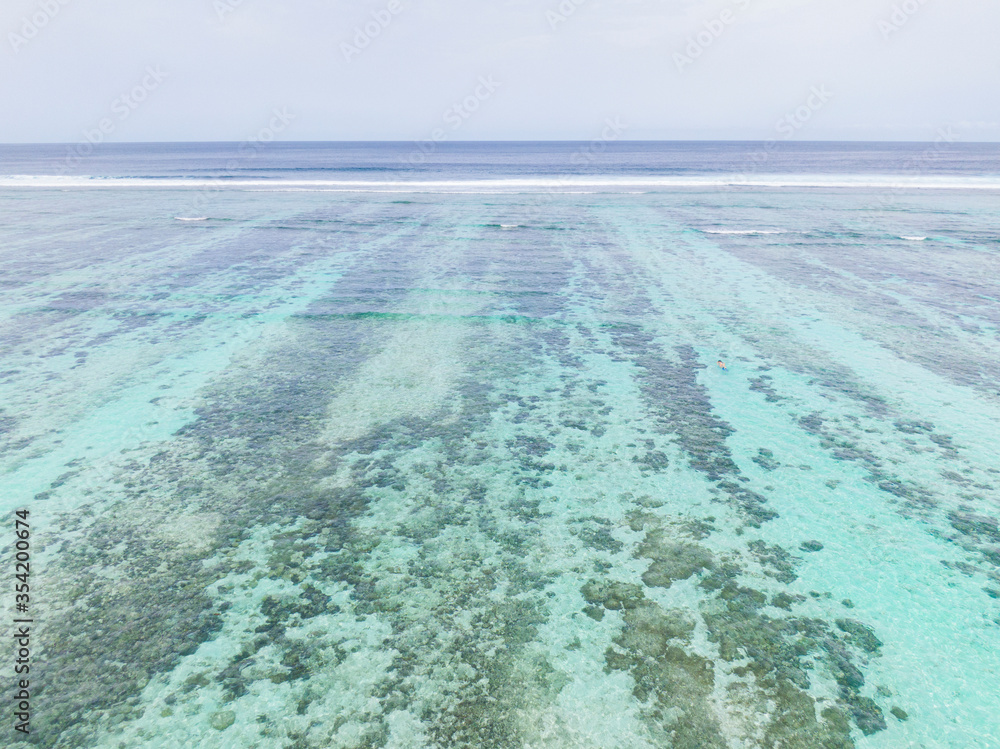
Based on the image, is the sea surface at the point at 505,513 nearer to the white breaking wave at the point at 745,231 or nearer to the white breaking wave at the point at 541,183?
the white breaking wave at the point at 745,231

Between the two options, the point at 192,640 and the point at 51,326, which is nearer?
the point at 192,640

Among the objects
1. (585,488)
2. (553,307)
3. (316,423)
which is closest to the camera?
(585,488)

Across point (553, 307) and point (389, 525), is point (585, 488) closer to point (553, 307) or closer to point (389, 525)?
point (389, 525)

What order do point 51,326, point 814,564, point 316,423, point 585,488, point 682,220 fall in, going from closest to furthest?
1. point 814,564
2. point 585,488
3. point 316,423
4. point 51,326
5. point 682,220

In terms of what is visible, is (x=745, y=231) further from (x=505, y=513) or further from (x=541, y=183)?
(x=541, y=183)

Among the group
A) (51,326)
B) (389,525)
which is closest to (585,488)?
(389,525)

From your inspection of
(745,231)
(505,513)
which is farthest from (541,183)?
(505,513)
